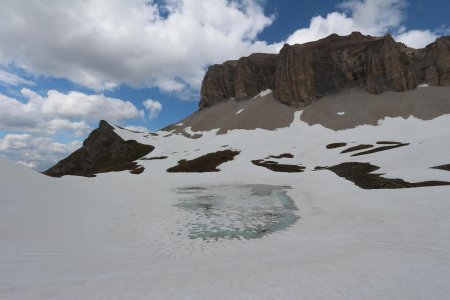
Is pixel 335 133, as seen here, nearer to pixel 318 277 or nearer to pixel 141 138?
pixel 141 138

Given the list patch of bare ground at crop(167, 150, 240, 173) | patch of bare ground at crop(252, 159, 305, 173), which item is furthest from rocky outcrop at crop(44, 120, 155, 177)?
patch of bare ground at crop(252, 159, 305, 173)

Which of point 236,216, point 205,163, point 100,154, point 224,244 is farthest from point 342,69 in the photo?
point 224,244

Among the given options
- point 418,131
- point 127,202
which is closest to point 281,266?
point 127,202

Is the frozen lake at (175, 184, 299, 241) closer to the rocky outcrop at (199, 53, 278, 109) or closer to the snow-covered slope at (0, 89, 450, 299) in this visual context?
the snow-covered slope at (0, 89, 450, 299)

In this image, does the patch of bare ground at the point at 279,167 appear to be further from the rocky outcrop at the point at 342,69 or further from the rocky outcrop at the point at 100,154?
the rocky outcrop at the point at 342,69

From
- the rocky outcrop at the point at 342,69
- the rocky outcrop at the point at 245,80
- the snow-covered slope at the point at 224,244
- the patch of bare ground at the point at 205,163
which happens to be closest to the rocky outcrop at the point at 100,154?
the patch of bare ground at the point at 205,163

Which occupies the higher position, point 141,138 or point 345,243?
point 141,138

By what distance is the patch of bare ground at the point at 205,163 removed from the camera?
7200 cm

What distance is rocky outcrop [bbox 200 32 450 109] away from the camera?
492ft

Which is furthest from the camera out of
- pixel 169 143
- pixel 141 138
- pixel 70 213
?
pixel 141 138

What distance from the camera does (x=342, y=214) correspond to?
2170cm

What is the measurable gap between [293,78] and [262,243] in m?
160

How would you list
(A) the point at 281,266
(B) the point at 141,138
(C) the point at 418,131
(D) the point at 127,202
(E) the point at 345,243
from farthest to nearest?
(B) the point at 141,138 → (C) the point at 418,131 → (D) the point at 127,202 → (E) the point at 345,243 → (A) the point at 281,266

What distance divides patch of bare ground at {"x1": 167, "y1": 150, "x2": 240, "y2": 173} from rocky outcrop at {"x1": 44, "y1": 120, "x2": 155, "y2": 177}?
3552 centimetres
